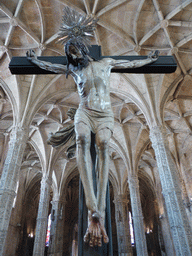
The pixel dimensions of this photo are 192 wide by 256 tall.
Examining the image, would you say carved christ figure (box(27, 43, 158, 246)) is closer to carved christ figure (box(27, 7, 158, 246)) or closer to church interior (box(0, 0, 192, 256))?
carved christ figure (box(27, 7, 158, 246))

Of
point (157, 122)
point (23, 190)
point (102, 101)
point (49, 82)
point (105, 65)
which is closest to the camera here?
point (102, 101)

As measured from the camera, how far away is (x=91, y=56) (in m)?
2.07

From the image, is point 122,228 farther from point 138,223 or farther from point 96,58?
point 96,58

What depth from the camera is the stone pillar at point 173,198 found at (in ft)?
25.9

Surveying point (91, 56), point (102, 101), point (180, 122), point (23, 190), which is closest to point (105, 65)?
point (91, 56)

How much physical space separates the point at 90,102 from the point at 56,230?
71.1ft

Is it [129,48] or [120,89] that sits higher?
[129,48]

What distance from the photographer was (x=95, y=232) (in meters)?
1.21

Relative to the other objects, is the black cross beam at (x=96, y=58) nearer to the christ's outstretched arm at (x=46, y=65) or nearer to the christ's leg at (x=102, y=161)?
the christ's outstretched arm at (x=46, y=65)

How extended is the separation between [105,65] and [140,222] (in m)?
14.6

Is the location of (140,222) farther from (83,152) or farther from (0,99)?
(83,152)

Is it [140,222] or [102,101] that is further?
[140,222]

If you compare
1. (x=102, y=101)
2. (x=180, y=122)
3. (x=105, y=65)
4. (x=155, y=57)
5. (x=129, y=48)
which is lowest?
(x=102, y=101)

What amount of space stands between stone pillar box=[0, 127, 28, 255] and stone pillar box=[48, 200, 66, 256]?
521 inches
